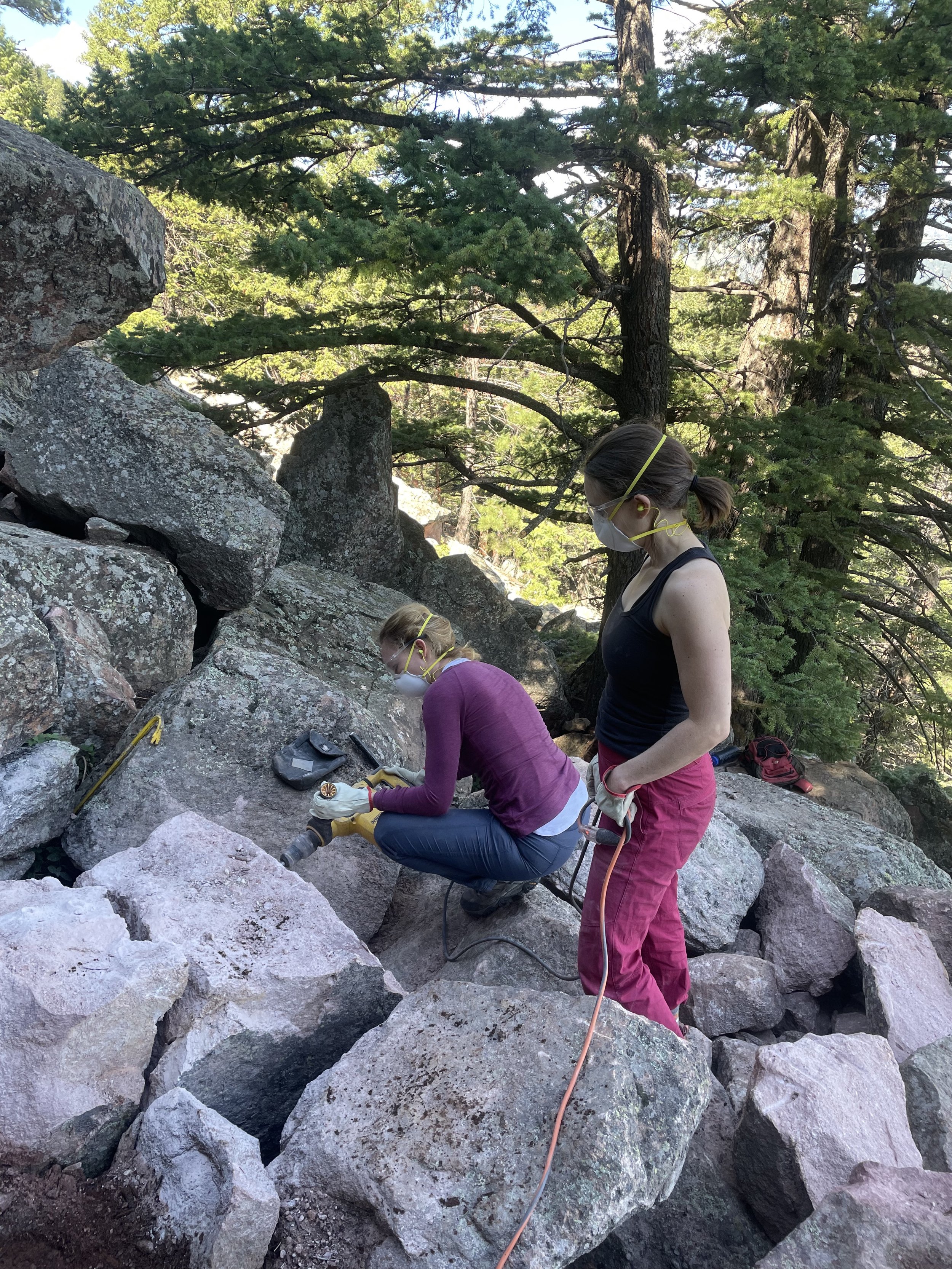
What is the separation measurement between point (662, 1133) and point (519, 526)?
15.0m

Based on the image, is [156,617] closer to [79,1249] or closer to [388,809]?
[388,809]

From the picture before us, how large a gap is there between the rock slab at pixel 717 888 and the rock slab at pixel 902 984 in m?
0.57

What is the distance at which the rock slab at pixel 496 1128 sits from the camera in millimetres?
2082

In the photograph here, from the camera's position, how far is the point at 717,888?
430cm

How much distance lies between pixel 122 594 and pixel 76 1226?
11.7ft

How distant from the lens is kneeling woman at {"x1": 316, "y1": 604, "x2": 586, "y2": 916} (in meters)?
3.21

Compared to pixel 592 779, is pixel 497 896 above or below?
below

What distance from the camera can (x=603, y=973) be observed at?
2533 millimetres

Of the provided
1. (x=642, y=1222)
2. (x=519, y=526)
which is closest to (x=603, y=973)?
(x=642, y=1222)

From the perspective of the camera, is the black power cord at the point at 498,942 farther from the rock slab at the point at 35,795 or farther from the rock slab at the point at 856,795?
the rock slab at the point at 856,795

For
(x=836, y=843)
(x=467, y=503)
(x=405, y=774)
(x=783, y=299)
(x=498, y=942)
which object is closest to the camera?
(x=498, y=942)

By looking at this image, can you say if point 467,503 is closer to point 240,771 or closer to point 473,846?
point 240,771

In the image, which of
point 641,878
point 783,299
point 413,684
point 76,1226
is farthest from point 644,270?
point 76,1226

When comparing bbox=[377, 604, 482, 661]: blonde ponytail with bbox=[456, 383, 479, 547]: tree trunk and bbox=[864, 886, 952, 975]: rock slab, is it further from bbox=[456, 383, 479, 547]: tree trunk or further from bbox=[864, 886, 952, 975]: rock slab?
bbox=[456, 383, 479, 547]: tree trunk
